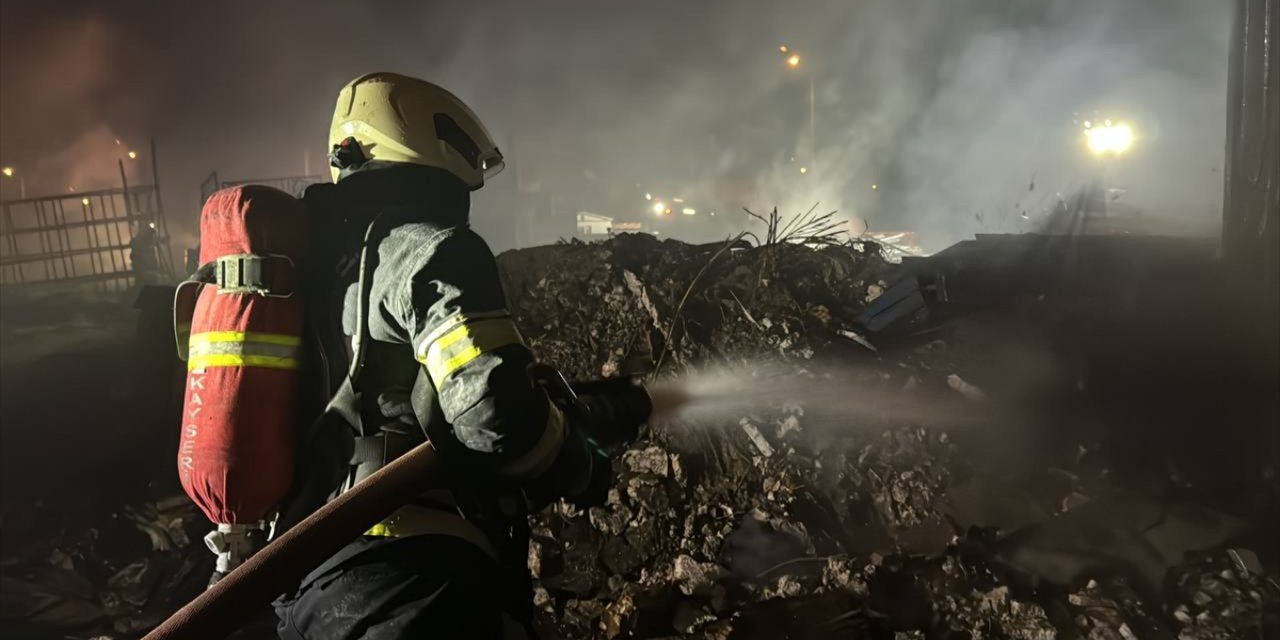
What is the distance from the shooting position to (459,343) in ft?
5.10

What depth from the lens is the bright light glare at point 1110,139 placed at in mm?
19380

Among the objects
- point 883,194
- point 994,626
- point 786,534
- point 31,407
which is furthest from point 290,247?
point 883,194

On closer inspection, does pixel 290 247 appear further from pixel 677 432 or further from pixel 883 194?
pixel 883 194

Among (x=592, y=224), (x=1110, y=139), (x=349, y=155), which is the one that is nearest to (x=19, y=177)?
(x=592, y=224)

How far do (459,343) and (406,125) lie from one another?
0.85m

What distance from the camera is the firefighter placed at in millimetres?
1590

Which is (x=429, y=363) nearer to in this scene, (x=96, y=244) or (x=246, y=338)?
(x=246, y=338)

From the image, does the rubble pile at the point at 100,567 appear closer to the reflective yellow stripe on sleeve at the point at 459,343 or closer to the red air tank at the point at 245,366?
the red air tank at the point at 245,366

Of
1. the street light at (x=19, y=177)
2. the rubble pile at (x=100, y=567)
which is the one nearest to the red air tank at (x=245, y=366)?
the rubble pile at (x=100, y=567)

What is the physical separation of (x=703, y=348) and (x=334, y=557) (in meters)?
4.10

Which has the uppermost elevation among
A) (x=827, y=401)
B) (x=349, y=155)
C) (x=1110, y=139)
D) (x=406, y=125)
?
(x=1110, y=139)

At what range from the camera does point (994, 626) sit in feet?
11.1

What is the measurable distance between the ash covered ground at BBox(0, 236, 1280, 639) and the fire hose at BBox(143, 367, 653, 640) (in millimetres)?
1503

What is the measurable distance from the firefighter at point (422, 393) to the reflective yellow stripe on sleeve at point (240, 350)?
0.56 ft
